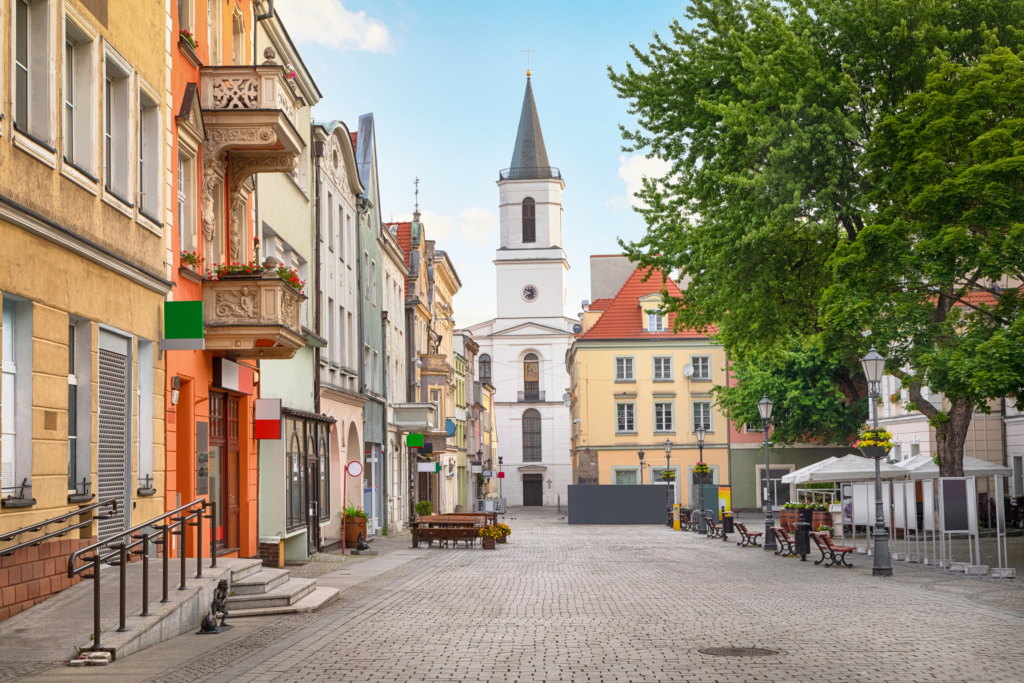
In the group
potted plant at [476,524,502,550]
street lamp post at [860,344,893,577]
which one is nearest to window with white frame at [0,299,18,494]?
street lamp post at [860,344,893,577]

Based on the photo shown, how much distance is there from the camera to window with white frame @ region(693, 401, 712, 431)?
7038cm

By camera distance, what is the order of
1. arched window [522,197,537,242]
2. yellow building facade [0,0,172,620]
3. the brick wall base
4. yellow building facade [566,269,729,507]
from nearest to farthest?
1. the brick wall base
2. yellow building facade [0,0,172,620]
3. yellow building facade [566,269,729,507]
4. arched window [522,197,537,242]

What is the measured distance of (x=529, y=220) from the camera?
332ft

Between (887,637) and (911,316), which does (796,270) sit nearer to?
(911,316)

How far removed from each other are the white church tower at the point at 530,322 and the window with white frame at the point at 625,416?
2856 cm

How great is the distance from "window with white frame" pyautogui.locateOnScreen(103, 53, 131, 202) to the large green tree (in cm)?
1358

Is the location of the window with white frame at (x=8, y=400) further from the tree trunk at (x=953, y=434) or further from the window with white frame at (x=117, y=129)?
the tree trunk at (x=953, y=434)

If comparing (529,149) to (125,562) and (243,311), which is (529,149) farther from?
(125,562)

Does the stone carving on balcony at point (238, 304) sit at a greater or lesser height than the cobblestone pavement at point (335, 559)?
greater

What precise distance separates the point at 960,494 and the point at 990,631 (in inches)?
374

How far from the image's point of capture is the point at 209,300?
1806cm

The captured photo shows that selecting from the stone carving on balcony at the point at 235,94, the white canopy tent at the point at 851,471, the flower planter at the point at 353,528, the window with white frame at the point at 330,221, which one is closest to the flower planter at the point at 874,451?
the white canopy tent at the point at 851,471

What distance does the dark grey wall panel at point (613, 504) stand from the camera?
53156 mm

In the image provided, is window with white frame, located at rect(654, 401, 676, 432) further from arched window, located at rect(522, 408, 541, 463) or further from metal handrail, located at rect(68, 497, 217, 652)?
metal handrail, located at rect(68, 497, 217, 652)
